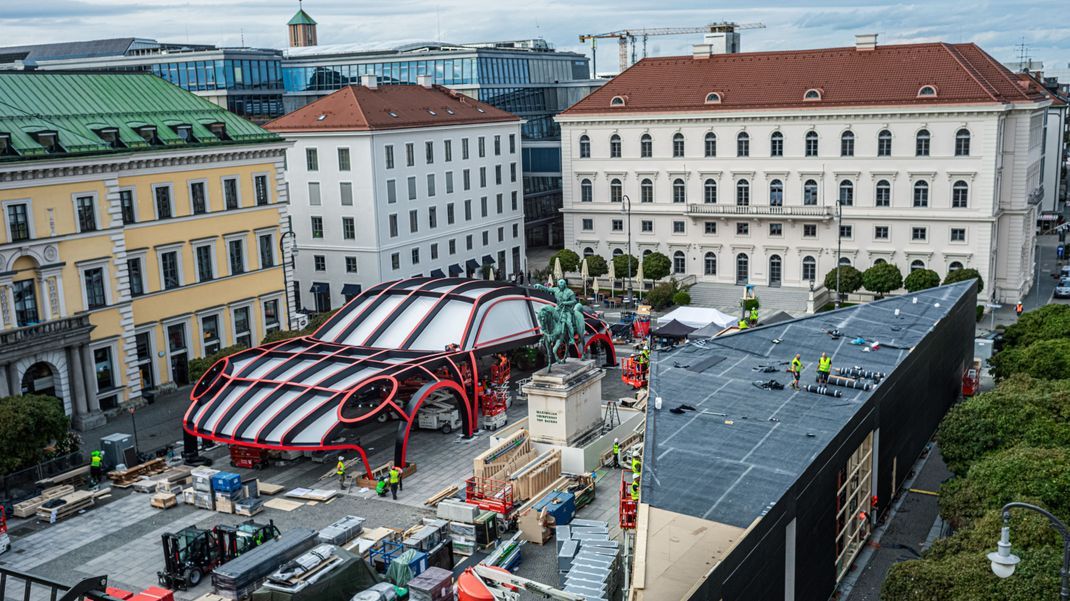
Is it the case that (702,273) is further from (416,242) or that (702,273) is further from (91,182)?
(91,182)

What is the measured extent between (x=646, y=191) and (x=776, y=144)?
471 inches

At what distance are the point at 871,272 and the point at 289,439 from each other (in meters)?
48.7

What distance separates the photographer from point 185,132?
5875cm

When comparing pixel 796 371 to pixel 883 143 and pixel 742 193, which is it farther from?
pixel 742 193

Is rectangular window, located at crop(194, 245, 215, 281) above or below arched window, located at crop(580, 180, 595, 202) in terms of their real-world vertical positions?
below

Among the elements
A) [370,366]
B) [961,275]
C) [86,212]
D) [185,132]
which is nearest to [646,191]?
[961,275]

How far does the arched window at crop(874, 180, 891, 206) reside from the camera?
77188mm

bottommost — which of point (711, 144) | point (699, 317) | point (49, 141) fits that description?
point (699, 317)

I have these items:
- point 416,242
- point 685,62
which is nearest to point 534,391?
point 416,242

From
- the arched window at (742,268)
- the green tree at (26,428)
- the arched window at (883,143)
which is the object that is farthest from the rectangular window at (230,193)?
the arched window at (883,143)

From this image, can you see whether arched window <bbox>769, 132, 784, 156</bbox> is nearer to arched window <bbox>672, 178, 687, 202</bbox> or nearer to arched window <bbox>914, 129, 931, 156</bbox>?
arched window <bbox>672, 178, 687, 202</bbox>

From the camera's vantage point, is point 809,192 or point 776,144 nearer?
point 809,192

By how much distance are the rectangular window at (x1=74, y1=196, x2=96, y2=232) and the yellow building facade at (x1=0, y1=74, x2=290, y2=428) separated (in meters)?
0.05

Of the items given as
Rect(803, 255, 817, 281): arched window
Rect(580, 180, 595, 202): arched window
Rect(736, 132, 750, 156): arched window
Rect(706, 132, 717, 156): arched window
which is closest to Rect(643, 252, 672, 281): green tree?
Rect(706, 132, 717, 156): arched window
